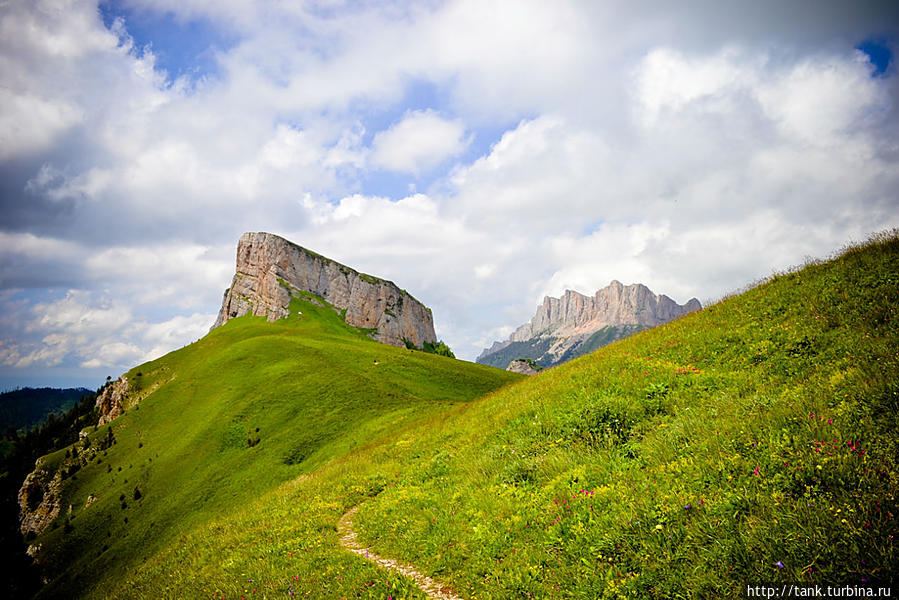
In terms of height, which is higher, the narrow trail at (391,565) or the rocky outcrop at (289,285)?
the rocky outcrop at (289,285)

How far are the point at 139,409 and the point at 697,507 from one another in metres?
99.4

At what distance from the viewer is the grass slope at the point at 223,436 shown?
4353 cm

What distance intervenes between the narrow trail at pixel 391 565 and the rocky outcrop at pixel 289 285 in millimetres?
139185

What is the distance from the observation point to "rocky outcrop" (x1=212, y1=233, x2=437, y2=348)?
153 m

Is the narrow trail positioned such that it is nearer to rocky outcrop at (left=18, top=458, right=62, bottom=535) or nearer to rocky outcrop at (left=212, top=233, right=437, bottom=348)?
rocky outcrop at (left=18, top=458, right=62, bottom=535)

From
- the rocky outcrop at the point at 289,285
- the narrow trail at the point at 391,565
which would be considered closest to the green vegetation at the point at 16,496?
the rocky outcrop at the point at 289,285

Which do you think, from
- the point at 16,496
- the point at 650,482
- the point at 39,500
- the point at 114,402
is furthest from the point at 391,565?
the point at 16,496

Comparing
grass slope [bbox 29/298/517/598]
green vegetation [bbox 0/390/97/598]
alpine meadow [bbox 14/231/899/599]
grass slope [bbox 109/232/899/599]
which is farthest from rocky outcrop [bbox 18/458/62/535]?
alpine meadow [bbox 14/231/899/599]

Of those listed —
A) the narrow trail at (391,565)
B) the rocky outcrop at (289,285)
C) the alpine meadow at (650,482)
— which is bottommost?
the narrow trail at (391,565)

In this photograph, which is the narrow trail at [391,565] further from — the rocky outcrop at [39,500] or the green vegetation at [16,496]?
the rocky outcrop at [39,500]

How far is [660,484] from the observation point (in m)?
8.05

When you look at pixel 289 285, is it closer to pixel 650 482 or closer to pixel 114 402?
pixel 114 402

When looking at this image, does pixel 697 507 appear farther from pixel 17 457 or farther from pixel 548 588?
pixel 17 457

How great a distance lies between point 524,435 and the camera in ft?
47.1
